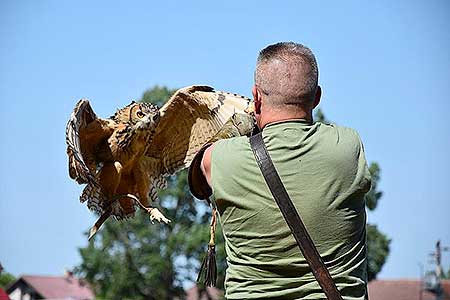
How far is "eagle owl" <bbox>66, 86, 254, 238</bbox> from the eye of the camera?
17.6ft

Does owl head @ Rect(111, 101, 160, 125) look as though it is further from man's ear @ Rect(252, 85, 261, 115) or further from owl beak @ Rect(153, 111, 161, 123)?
man's ear @ Rect(252, 85, 261, 115)

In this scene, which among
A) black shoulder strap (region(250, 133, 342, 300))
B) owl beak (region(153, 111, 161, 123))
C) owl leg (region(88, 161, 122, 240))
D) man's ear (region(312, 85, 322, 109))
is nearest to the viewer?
black shoulder strap (region(250, 133, 342, 300))

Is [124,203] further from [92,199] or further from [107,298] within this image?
[107,298]

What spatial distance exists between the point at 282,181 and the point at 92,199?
227 centimetres

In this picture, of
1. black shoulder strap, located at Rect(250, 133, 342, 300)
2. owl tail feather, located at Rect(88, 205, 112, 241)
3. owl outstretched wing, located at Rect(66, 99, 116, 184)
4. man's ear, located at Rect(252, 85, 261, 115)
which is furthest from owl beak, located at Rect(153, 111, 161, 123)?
black shoulder strap, located at Rect(250, 133, 342, 300)

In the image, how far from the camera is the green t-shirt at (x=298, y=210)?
10.8 feet

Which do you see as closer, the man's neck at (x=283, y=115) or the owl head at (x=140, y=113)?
the man's neck at (x=283, y=115)

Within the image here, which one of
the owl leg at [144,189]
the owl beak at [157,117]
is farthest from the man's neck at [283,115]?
the owl beak at [157,117]

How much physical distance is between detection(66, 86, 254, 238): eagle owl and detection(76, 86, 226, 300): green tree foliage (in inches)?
1607

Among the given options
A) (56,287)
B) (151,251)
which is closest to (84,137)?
(151,251)

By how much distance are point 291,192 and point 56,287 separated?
237 ft

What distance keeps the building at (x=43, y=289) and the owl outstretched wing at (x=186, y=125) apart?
65.2m

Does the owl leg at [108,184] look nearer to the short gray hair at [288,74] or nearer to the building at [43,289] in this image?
the short gray hair at [288,74]

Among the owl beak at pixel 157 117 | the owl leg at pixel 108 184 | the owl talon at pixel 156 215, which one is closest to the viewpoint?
the owl talon at pixel 156 215
